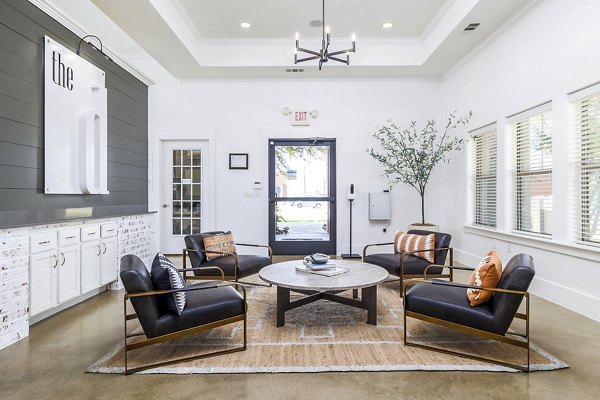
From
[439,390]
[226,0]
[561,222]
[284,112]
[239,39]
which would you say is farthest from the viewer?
[284,112]

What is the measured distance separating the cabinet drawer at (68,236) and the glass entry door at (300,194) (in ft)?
11.5

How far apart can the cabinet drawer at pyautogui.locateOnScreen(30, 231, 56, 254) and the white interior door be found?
3394 mm

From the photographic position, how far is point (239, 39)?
19.2 feet

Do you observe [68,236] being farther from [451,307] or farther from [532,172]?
[532,172]

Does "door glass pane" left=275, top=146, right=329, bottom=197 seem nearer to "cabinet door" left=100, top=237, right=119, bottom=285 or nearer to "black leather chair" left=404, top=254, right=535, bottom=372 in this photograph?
"cabinet door" left=100, top=237, right=119, bottom=285

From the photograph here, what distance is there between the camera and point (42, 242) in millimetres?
3119

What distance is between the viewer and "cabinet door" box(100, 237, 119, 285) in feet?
13.4

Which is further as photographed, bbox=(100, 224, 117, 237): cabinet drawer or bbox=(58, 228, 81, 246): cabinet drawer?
bbox=(100, 224, 117, 237): cabinet drawer

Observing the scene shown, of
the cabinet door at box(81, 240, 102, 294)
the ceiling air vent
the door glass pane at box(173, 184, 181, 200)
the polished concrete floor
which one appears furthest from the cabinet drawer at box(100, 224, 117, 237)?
the ceiling air vent

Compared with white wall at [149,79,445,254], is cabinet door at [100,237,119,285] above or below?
below

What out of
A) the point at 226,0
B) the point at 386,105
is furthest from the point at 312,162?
the point at 226,0

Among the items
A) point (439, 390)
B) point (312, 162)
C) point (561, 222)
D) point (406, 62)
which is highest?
point (406, 62)

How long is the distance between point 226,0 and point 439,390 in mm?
4884

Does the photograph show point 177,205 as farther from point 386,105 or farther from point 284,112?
point 386,105
